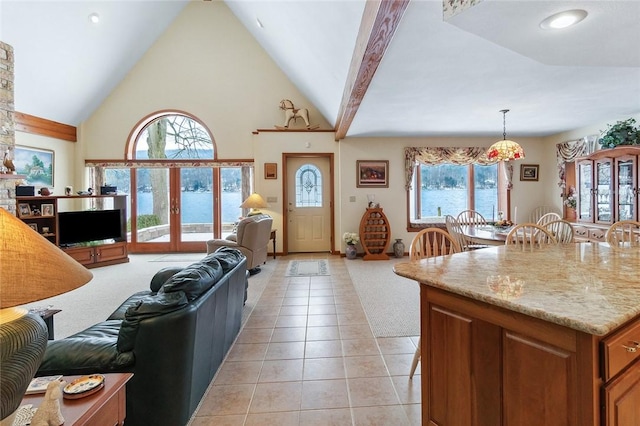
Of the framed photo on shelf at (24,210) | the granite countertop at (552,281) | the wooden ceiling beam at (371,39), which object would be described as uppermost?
the wooden ceiling beam at (371,39)

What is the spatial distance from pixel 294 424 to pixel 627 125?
5.42 m

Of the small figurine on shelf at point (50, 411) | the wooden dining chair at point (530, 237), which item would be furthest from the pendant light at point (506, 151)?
the small figurine on shelf at point (50, 411)

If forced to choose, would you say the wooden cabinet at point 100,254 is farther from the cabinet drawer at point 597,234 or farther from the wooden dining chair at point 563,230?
the cabinet drawer at point 597,234

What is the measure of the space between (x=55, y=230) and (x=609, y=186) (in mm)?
8385

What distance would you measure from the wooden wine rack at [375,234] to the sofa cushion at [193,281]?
4139 millimetres

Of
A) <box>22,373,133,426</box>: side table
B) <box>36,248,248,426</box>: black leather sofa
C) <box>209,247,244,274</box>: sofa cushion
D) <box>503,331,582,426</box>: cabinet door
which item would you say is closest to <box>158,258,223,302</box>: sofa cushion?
<box>36,248,248,426</box>: black leather sofa

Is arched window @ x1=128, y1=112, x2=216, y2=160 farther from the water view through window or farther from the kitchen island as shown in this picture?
the kitchen island

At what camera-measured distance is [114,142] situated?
21.3ft

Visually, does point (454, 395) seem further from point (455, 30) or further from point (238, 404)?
point (455, 30)

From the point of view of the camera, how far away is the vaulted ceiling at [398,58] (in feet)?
5.92

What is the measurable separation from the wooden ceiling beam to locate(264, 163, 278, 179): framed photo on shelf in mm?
3088

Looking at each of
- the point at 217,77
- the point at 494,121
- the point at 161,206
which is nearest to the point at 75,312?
the point at 161,206

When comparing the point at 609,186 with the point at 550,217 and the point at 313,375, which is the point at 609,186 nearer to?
the point at 550,217

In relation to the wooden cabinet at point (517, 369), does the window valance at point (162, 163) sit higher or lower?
higher
